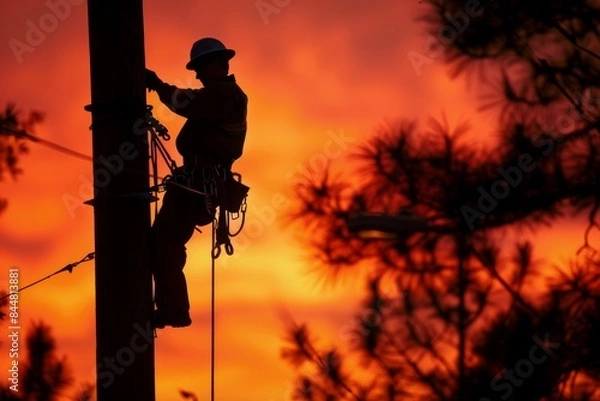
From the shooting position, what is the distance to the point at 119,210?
259 inches

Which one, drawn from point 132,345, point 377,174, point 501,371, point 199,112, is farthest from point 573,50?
point 132,345

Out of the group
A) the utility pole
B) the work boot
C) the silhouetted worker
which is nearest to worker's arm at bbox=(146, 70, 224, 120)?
the silhouetted worker

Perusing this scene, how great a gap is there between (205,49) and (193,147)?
1.80 ft

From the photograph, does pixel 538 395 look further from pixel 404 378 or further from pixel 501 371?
pixel 404 378

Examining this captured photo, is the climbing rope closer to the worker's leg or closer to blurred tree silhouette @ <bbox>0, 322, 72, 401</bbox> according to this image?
the worker's leg

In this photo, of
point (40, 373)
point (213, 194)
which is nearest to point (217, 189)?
point (213, 194)

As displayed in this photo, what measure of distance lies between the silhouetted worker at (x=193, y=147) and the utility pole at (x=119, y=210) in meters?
0.54

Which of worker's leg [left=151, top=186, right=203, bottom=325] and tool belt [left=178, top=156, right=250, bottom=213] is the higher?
tool belt [left=178, top=156, right=250, bottom=213]

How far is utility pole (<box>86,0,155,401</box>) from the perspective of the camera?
6.48 m

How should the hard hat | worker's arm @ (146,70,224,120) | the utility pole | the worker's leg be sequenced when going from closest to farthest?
the utility pole → the worker's leg → worker's arm @ (146,70,224,120) → the hard hat

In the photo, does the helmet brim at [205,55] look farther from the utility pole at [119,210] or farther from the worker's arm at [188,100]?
the utility pole at [119,210]

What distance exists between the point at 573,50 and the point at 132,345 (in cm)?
505

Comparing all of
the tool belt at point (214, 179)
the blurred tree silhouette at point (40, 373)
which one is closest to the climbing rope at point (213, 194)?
the tool belt at point (214, 179)

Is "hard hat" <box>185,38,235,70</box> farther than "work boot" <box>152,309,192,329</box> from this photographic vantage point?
Yes
